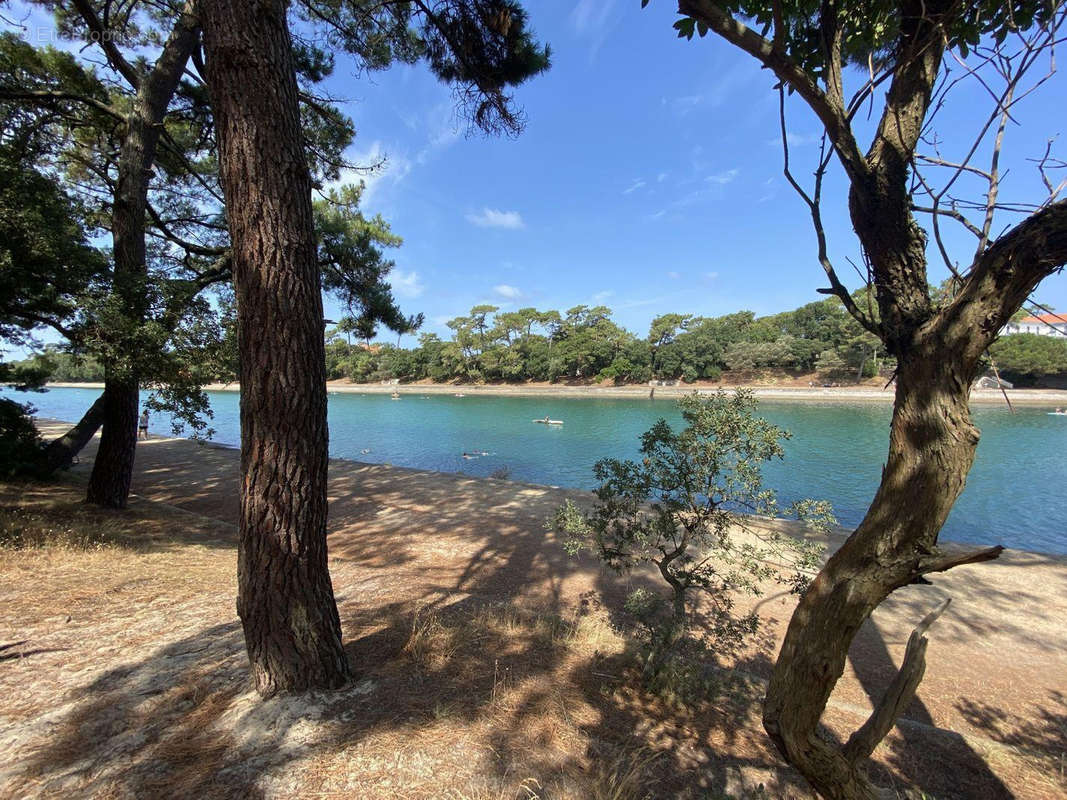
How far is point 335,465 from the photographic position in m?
10.8

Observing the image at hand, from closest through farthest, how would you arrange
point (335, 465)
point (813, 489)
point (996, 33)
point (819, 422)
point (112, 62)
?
1. point (996, 33)
2. point (112, 62)
3. point (335, 465)
4. point (813, 489)
5. point (819, 422)

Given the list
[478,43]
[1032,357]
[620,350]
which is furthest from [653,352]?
[478,43]

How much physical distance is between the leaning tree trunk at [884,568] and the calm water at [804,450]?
1021 centimetres

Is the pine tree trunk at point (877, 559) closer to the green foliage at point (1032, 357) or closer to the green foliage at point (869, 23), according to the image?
the green foliage at point (869, 23)

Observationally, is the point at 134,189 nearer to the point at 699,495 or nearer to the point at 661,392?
the point at 699,495

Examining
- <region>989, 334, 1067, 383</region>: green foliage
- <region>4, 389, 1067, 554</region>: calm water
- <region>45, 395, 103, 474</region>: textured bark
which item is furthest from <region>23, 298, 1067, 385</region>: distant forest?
<region>45, 395, 103, 474</region>: textured bark

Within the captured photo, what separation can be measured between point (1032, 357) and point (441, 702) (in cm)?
5195

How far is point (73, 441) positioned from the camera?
6.20 metres

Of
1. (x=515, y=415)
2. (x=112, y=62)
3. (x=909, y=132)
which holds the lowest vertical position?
(x=515, y=415)

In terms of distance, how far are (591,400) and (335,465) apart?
3386 centimetres

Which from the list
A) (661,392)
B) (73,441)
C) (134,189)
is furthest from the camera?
(661,392)

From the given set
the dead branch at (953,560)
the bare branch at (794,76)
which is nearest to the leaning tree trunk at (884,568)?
the dead branch at (953,560)

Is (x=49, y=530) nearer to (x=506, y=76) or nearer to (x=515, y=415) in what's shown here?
(x=506, y=76)

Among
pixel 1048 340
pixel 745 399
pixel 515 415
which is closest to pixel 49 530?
pixel 745 399
